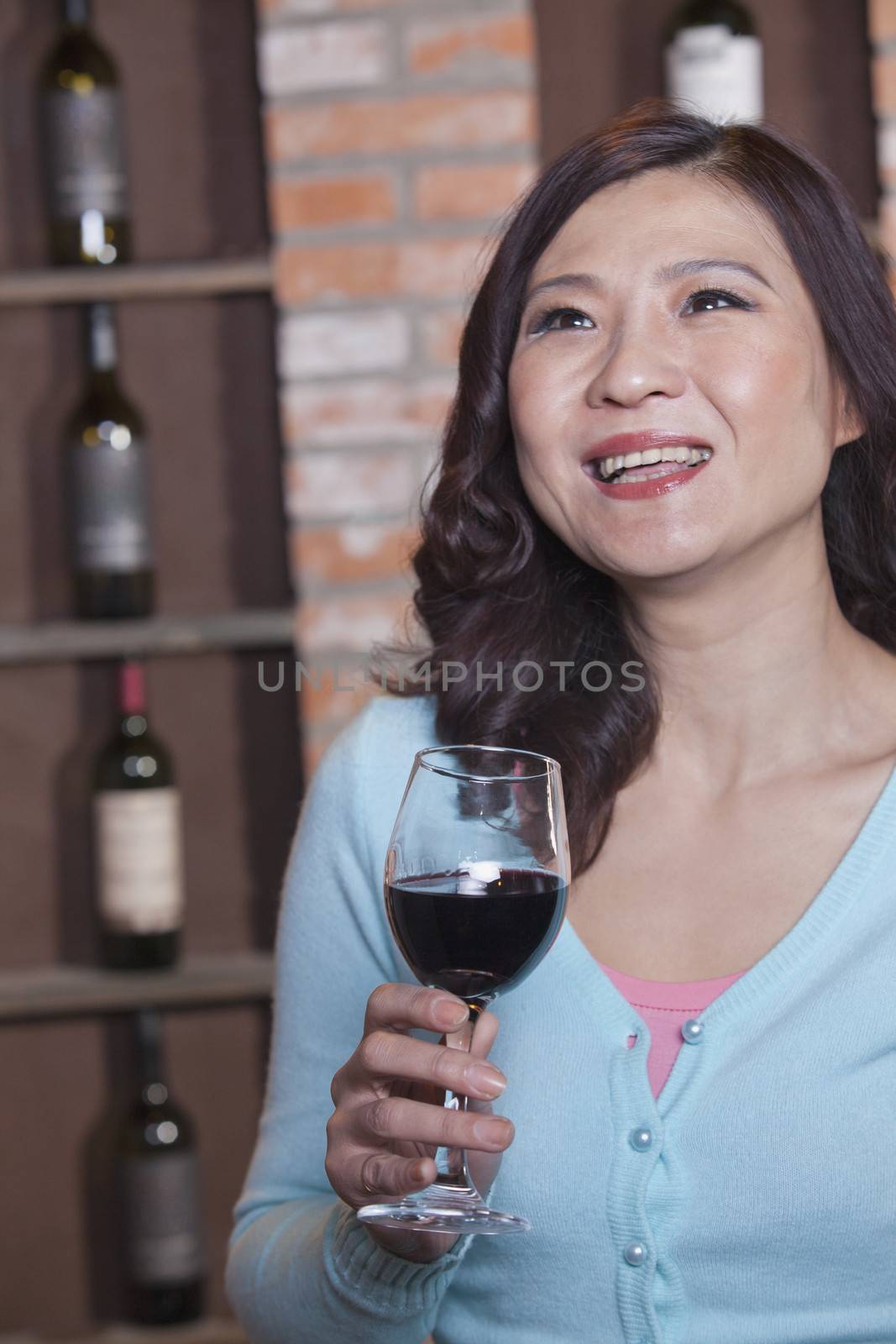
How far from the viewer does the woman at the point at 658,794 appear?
41.4 inches

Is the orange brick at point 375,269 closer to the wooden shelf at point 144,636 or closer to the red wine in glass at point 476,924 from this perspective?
the wooden shelf at point 144,636

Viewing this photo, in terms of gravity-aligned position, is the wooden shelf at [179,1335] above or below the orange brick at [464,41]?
below

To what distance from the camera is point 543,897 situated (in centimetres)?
86

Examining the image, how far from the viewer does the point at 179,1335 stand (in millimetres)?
2143

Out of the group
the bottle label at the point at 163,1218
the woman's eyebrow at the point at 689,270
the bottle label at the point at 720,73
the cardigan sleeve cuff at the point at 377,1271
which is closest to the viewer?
the cardigan sleeve cuff at the point at 377,1271

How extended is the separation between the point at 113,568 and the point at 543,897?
136cm

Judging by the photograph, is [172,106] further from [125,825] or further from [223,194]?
[125,825]

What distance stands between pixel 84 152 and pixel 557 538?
1.03 meters

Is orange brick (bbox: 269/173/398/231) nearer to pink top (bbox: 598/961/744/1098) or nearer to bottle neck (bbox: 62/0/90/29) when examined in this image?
bottle neck (bbox: 62/0/90/29)

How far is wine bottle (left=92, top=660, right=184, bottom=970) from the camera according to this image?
201 centimetres

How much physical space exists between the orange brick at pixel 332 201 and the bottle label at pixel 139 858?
0.79m

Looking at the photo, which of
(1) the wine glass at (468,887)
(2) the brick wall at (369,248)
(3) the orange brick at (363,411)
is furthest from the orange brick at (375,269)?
(1) the wine glass at (468,887)

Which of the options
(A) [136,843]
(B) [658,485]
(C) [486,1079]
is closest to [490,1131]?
(C) [486,1079]

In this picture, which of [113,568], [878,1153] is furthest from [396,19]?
[878,1153]
